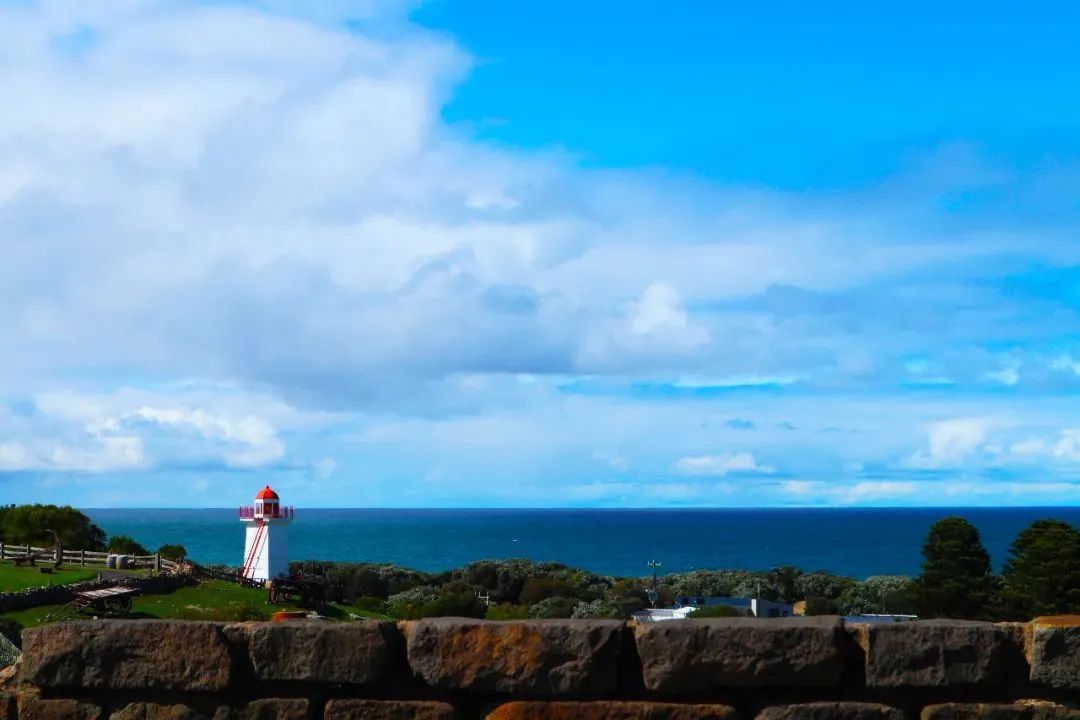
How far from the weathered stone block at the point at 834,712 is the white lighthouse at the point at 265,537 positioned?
47.3 m

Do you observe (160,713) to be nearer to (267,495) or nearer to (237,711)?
(237,711)

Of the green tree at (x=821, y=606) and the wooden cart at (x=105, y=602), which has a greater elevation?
the wooden cart at (x=105, y=602)

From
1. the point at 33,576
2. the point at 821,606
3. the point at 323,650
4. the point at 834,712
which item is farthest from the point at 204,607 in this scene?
the point at 834,712

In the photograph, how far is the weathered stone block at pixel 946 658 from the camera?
4.70 metres

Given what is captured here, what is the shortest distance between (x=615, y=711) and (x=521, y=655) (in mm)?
450

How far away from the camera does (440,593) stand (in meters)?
50.8

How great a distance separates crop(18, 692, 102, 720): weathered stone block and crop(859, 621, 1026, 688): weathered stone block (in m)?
3.35

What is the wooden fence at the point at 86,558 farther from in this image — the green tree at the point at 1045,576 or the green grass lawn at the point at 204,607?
the green tree at the point at 1045,576

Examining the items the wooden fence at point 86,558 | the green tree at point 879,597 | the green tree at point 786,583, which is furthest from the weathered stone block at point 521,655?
the green tree at point 786,583

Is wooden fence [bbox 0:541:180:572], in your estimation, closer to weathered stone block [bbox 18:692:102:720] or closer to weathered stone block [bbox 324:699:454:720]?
weathered stone block [bbox 18:692:102:720]

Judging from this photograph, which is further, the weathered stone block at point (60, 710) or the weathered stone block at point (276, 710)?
the weathered stone block at point (60, 710)

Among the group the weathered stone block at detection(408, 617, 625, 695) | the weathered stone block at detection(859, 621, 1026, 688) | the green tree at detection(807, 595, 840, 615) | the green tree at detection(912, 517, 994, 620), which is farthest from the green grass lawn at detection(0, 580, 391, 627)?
the weathered stone block at detection(859, 621, 1026, 688)

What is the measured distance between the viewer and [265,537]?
5078 cm

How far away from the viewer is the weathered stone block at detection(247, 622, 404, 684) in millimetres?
4980
